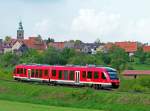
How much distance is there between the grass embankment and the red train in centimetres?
303

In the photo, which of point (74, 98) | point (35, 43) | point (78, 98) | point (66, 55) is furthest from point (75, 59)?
point (35, 43)

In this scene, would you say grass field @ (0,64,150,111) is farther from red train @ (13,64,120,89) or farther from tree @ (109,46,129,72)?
tree @ (109,46,129,72)

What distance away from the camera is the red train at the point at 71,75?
164 ft

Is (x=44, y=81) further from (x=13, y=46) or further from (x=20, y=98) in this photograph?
(x=13, y=46)

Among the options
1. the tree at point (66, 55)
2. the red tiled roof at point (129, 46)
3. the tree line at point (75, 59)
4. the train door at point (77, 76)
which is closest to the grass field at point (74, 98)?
the train door at point (77, 76)

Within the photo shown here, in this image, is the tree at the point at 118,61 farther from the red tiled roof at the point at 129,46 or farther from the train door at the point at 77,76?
the red tiled roof at the point at 129,46

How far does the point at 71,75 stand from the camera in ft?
177

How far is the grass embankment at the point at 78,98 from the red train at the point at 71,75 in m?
3.03

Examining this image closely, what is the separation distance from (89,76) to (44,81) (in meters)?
9.02

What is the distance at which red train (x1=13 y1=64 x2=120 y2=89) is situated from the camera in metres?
49.9

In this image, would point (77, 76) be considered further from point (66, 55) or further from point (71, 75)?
point (66, 55)

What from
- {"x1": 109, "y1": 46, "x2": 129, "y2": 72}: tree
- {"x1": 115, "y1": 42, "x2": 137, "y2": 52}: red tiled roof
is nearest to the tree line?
{"x1": 109, "y1": 46, "x2": 129, "y2": 72}: tree

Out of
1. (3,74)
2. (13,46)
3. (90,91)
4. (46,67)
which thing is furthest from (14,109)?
(13,46)

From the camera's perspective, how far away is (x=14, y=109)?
34.7 meters
